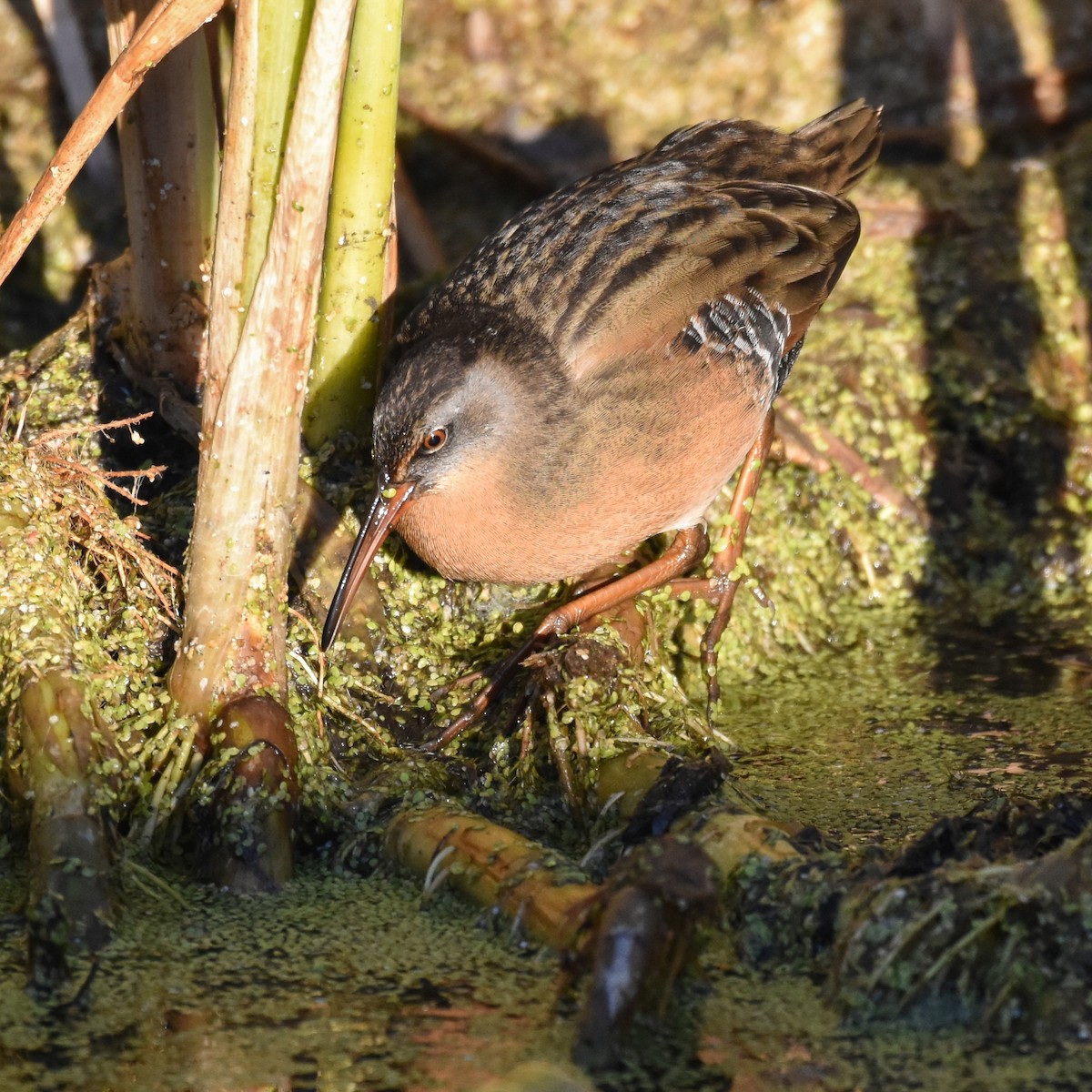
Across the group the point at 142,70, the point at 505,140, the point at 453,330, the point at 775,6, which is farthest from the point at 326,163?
the point at 775,6

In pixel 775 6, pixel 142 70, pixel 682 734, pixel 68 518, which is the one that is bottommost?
pixel 682 734

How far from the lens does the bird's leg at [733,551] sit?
457 cm

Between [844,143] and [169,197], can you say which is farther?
[844,143]

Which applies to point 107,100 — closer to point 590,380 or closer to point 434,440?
point 434,440

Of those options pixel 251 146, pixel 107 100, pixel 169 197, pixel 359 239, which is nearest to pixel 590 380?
pixel 359 239

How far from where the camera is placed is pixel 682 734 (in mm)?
4059

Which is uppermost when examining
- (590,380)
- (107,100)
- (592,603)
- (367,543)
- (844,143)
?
(844,143)

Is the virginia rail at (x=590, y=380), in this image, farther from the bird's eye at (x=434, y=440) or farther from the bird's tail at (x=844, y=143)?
the bird's tail at (x=844, y=143)

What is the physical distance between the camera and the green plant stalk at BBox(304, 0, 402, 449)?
3855 millimetres

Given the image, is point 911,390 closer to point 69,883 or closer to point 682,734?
point 682,734

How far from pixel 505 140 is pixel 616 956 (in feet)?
17.3

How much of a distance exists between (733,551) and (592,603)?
25.6 inches

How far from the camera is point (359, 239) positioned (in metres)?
4.14

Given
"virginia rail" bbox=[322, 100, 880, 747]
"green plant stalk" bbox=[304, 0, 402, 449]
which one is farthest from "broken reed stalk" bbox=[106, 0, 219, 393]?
"virginia rail" bbox=[322, 100, 880, 747]
